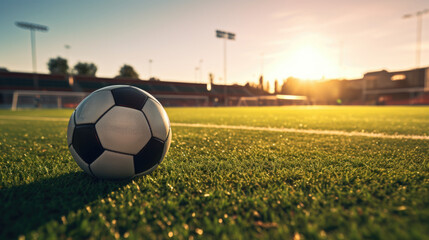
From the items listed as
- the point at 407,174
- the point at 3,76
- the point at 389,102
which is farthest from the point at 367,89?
the point at 3,76

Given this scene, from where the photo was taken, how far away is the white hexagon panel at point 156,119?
1.91 metres

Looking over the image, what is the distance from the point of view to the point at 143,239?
1096 mm

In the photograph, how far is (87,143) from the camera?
1783mm

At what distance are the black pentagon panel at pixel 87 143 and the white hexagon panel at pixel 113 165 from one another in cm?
5

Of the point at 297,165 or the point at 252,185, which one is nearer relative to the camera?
the point at 252,185

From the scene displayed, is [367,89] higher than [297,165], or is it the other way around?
[367,89]

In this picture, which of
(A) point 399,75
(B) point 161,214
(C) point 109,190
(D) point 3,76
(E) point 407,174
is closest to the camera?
(B) point 161,214

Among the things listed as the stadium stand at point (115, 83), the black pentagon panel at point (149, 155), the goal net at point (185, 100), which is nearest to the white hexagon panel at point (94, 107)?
the black pentagon panel at point (149, 155)

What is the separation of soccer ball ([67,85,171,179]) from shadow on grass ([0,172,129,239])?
0.16 meters

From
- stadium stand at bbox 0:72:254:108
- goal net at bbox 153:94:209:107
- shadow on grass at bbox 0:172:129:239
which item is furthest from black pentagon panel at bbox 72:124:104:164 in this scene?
goal net at bbox 153:94:209:107

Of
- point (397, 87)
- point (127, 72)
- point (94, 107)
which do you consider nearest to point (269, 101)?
point (397, 87)

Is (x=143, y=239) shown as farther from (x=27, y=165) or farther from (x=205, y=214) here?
(x=27, y=165)

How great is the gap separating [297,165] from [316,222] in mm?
1160

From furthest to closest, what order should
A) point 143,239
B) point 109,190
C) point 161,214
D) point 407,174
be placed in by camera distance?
point 407,174 < point 109,190 < point 161,214 < point 143,239
